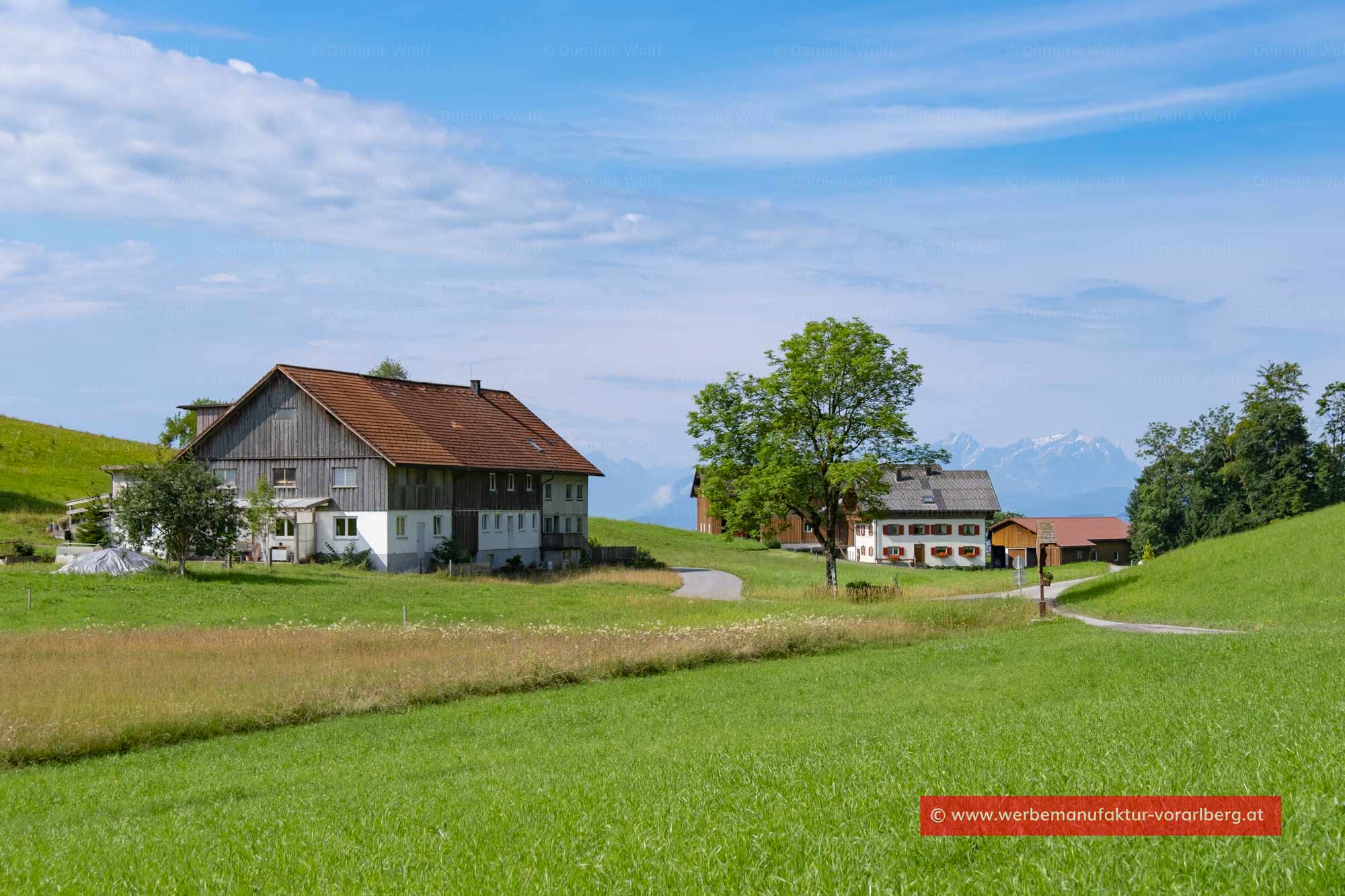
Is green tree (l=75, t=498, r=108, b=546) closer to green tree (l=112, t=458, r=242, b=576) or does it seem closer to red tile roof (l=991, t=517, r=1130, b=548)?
green tree (l=112, t=458, r=242, b=576)

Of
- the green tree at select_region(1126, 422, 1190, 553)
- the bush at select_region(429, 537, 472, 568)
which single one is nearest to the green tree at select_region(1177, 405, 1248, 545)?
the green tree at select_region(1126, 422, 1190, 553)

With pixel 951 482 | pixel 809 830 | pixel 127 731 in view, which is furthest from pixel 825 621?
pixel 951 482

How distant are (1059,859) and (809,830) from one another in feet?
5.19

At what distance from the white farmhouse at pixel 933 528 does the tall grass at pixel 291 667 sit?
64.3 metres

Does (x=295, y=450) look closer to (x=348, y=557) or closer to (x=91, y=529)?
(x=348, y=557)

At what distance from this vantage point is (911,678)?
21297 millimetres

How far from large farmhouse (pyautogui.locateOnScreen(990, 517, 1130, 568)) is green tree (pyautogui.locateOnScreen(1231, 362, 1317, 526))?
18927mm

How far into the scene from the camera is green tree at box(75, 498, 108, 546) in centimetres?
5275

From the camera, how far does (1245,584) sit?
36.9 metres

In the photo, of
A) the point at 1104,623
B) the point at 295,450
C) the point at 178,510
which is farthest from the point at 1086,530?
the point at 178,510

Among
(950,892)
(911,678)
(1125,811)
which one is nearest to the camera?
(950,892)

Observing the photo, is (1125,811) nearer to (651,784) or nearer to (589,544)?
(651,784)

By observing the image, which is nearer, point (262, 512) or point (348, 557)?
point (262, 512)

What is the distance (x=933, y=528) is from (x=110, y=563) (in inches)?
2749
